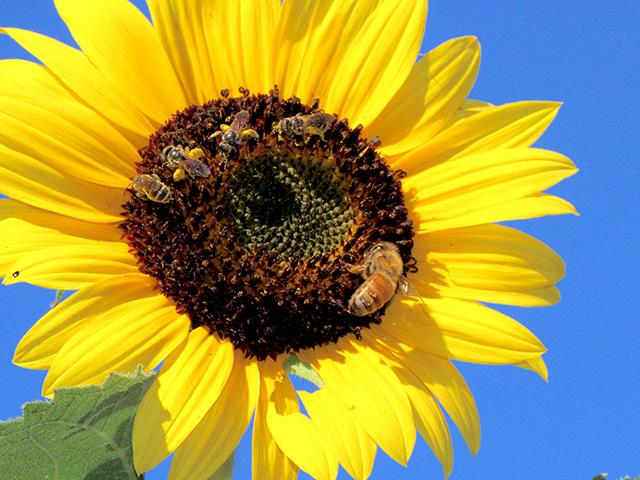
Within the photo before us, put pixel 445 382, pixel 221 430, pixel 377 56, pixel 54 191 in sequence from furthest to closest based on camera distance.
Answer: pixel 377 56 < pixel 445 382 < pixel 54 191 < pixel 221 430

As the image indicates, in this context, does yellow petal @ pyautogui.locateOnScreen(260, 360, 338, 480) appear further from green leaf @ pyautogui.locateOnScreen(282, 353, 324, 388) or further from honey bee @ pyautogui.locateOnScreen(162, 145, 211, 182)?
honey bee @ pyautogui.locateOnScreen(162, 145, 211, 182)

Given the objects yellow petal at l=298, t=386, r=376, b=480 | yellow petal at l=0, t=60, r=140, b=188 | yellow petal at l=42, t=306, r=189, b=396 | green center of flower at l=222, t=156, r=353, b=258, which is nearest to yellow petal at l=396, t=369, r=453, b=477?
yellow petal at l=298, t=386, r=376, b=480

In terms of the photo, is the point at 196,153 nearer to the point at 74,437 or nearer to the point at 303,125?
the point at 303,125

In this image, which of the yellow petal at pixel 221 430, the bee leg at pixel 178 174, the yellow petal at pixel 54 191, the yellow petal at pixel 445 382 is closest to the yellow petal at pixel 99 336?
the yellow petal at pixel 221 430

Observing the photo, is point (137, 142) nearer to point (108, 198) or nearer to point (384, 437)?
point (108, 198)

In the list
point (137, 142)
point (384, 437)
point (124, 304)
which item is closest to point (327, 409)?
point (384, 437)

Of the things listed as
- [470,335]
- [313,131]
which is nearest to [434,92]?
[313,131]
